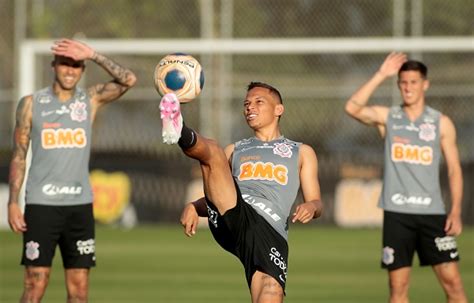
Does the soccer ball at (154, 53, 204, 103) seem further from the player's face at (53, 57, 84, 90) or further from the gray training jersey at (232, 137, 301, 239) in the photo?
the player's face at (53, 57, 84, 90)

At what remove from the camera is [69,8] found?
32219mm

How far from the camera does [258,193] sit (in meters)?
10.4

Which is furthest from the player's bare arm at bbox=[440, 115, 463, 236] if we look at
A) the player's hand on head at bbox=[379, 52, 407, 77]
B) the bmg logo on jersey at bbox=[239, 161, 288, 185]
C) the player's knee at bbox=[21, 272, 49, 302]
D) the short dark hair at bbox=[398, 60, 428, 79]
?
the player's knee at bbox=[21, 272, 49, 302]

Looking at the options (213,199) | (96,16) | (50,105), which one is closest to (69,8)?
(96,16)

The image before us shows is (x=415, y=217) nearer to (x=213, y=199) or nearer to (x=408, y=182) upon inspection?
(x=408, y=182)

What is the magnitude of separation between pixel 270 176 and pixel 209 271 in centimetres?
Result: 814

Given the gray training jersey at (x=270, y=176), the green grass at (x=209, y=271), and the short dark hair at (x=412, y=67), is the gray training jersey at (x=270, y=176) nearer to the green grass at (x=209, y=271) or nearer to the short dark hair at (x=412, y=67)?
the short dark hair at (x=412, y=67)

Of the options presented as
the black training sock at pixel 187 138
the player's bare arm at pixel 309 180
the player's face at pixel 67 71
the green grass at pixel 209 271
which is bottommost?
the green grass at pixel 209 271

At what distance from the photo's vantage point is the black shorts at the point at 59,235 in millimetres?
12102

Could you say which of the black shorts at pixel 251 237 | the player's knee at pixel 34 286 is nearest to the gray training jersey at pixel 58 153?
the player's knee at pixel 34 286

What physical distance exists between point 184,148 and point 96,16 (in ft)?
77.3

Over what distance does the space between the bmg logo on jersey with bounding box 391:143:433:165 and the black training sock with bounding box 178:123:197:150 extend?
3.96m

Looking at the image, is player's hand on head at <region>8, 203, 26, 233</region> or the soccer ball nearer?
the soccer ball

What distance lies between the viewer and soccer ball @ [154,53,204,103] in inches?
368
